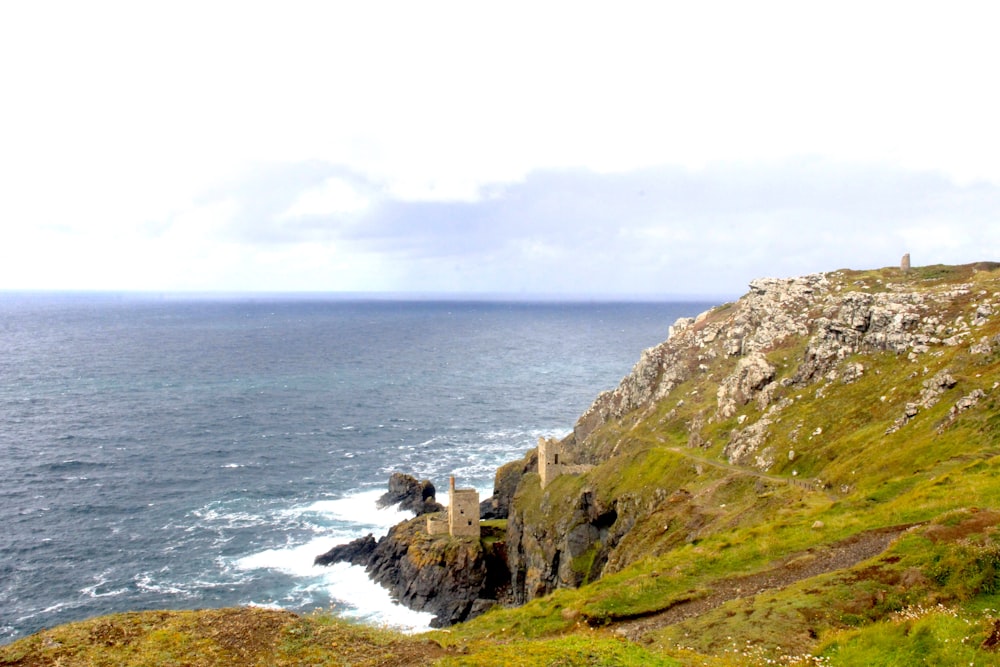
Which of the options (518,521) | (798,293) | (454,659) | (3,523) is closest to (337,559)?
(518,521)

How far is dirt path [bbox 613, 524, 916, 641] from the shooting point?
3092 centimetres

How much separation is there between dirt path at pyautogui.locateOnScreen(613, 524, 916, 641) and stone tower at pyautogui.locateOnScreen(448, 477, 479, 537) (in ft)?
145

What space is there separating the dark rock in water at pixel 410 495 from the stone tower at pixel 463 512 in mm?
14704

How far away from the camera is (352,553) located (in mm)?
80062

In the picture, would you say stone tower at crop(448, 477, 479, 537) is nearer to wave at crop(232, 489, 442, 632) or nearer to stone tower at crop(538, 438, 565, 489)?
stone tower at crop(538, 438, 565, 489)

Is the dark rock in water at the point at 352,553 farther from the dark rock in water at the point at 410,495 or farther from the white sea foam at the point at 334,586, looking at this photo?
the dark rock in water at the point at 410,495

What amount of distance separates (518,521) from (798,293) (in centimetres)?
5809

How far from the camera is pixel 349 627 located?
26.1m

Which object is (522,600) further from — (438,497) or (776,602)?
(776,602)

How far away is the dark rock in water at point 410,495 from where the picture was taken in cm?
9312

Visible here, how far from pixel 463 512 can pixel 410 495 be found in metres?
20.5

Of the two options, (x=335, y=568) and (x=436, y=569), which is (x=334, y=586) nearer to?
(x=335, y=568)

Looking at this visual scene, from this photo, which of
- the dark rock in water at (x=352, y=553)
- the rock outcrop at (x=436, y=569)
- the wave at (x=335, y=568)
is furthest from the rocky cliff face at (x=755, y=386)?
the dark rock in water at (x=352, y=553)

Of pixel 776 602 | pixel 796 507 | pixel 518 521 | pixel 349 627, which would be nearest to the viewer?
pixel 349 627
